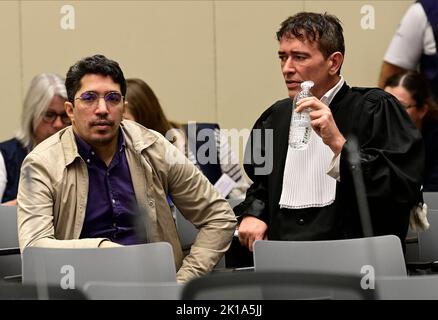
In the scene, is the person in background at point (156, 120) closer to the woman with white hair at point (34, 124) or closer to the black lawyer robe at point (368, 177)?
the woman with white hair at point (34, 124)

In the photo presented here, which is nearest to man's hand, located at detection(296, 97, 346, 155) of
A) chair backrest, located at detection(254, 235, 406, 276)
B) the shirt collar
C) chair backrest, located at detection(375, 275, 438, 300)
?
the shirt collar

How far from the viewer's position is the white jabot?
3449 mm

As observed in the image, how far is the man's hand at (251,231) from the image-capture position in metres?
3.52

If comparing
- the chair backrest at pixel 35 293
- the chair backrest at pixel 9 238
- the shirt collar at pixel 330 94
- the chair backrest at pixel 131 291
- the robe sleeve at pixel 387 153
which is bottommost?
the chair backrest at pixel 9 238

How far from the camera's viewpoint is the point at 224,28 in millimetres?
6145

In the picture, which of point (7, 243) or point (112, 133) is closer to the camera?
point (112, 133)

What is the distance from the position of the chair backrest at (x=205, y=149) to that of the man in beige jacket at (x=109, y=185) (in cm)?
121

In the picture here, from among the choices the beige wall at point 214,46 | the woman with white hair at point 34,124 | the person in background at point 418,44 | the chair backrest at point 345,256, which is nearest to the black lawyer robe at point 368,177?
the chair backrest at point 345,256

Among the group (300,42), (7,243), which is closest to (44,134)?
(7,243)

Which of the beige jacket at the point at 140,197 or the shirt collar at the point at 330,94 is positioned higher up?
the shirt collar at the point at 330,94

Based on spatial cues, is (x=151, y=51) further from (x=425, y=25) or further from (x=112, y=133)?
(x=112, y=133)

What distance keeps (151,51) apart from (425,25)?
5.83ft

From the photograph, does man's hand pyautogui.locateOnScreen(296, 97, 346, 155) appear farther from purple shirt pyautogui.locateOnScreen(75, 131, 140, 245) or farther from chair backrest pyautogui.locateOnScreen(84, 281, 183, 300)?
chair backrest pyautogui.locateOnScreen(84, 281, 183, 300)
